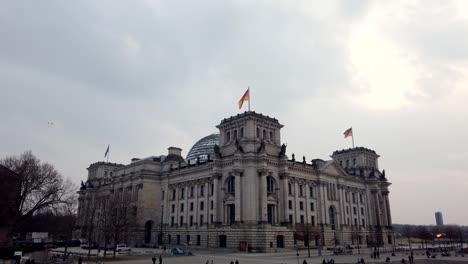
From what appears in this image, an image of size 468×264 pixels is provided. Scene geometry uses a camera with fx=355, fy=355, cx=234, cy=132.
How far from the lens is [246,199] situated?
7412 cm

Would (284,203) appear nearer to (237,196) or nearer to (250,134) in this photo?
(237,196)

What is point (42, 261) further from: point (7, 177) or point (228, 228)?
point (228, 228)

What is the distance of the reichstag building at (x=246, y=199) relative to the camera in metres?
74.2

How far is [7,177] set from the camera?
61406 mm

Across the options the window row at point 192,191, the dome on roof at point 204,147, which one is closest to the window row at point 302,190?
the window row at point 192,191

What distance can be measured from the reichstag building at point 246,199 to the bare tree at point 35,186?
10225mm

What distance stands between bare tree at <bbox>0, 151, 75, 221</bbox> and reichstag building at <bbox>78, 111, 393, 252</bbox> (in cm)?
1023

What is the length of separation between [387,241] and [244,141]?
64.4 metres

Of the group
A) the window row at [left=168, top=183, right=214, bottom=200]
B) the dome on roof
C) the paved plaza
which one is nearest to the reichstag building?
the window row at [left=168, top=183, right=214, bottom=200]

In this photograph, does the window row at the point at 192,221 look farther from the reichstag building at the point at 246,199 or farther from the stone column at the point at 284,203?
the stone column at the point at 284,203

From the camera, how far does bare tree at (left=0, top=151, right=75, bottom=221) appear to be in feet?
209

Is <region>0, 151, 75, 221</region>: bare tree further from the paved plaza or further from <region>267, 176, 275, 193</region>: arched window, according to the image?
<region>267, 176, 275, 193</region>: arched window

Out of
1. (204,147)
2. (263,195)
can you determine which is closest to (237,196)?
(263,195)

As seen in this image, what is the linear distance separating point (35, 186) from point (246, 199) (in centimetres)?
4013
